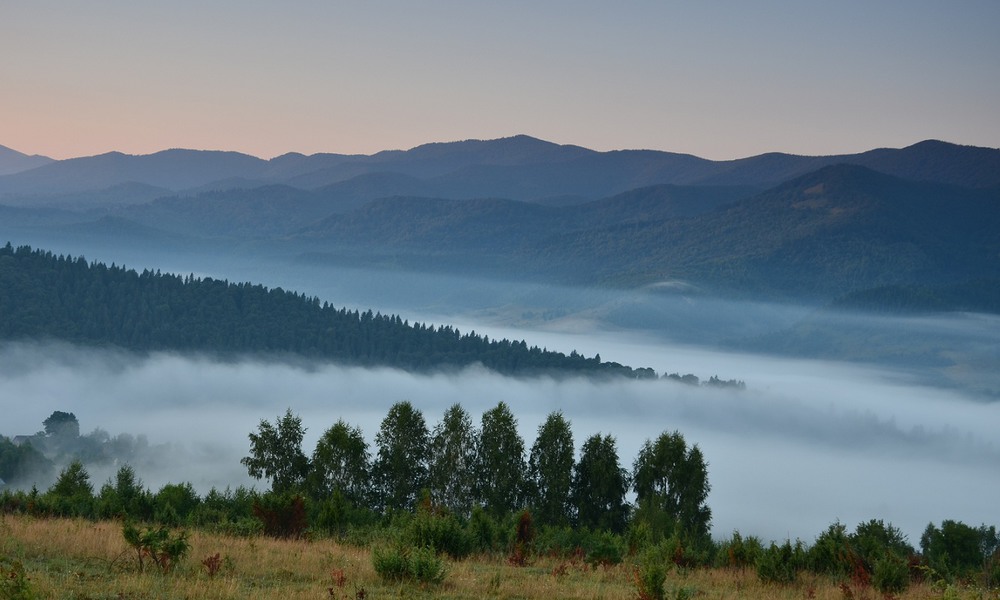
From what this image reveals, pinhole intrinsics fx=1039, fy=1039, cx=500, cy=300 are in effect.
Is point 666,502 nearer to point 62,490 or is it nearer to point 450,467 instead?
point 450,467

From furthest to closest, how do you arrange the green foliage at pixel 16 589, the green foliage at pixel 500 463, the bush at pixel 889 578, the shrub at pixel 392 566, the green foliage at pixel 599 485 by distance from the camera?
the green foliage at pixel 500 463 → the green foliage at pixel 599 485 → the bush at pixel 889 578 → the shrub at pixel 392 566 → the green foliage at pixel 16 589

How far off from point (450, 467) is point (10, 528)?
67.7 metres

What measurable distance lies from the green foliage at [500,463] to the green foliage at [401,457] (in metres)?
5.60

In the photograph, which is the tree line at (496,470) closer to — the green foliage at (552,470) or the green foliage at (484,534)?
the green foliage at (552,470)

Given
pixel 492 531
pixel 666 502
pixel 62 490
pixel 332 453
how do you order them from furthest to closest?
pixel 666 502 → pixel 332 453 → pixel 62 490 → pixel 492 531

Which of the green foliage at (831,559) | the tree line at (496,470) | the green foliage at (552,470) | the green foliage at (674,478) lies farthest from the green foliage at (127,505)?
the green foliage at (674,478)

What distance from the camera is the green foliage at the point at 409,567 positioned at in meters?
25.5

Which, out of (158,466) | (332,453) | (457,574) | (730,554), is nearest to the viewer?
(457,574)

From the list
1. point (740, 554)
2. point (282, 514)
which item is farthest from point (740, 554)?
point (282, 514)

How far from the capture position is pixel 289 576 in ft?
85.2

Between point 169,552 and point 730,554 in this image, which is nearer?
point 169,552

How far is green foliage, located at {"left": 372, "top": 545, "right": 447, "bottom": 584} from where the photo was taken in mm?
25503

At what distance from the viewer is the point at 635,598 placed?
24.9 m

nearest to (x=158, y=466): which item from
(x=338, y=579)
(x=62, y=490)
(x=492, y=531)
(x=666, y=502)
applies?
(x=666, y=502)
